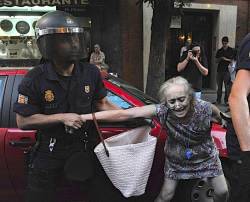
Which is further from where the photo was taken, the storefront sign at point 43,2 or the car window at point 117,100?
the storefront sign at point 43,2

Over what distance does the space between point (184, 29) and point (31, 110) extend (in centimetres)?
1216

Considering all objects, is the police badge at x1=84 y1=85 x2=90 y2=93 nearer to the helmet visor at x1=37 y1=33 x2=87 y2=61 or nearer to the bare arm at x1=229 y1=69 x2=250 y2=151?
the helmet visor at x1=37 y1=33 x2=87 y2=61

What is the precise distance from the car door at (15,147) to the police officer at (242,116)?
6.39ft

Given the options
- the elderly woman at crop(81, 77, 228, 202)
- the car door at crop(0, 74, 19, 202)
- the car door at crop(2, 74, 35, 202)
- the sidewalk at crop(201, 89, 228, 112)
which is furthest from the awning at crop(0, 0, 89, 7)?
the elderly woman at crop(81, 77, 228, 202)

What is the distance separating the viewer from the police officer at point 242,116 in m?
2.28

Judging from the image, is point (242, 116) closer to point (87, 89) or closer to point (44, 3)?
point (87, 89)

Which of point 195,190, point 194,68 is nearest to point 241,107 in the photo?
point 195,190

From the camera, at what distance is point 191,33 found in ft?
47.7

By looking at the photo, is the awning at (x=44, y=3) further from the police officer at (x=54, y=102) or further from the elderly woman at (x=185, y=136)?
the police officer at (x=54, y=102)

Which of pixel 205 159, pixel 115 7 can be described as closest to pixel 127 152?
pixel 205 159

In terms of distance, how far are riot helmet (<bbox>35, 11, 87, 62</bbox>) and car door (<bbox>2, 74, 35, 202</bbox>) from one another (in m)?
1.23

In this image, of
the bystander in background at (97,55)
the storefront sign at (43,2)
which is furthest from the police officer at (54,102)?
the storefront sign at (43,2)

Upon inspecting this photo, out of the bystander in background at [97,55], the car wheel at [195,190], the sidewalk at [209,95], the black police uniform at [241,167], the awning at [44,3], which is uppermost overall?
the awning at [44,3]

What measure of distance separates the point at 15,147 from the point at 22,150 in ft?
0.21
